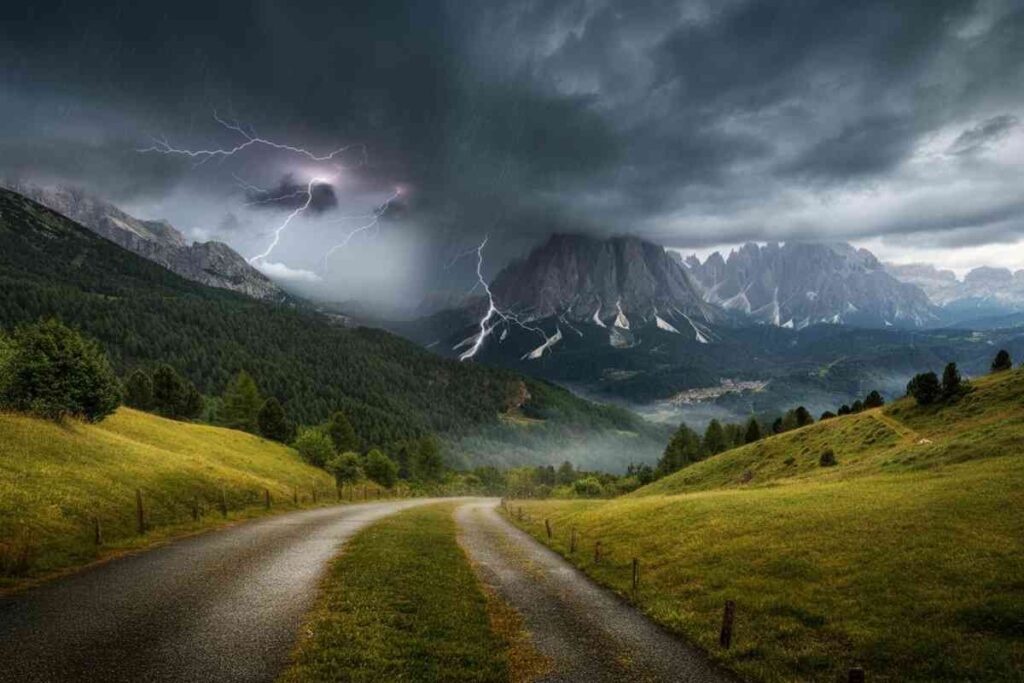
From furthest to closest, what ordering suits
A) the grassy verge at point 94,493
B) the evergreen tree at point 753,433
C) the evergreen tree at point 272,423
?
1. the evergreen tree at point 272,423
2. the evergreen tree at point 753,433
3. the grassy verge at point 94,493

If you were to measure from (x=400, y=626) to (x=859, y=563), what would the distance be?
2038cm

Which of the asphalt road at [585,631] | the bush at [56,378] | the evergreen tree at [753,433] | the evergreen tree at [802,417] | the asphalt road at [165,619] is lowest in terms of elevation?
the asphalt road at [585,631]

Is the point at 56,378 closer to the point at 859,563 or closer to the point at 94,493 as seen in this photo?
the point at 94,493

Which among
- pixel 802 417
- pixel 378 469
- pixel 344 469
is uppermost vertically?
pixel 802 417

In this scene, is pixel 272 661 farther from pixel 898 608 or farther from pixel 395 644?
pixel 898 608

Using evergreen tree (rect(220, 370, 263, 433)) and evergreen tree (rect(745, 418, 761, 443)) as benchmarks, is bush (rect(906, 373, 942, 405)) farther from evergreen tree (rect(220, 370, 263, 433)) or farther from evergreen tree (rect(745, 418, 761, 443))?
evergreen tree (rect(220, 370, 263, 433))

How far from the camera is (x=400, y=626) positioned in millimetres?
18672

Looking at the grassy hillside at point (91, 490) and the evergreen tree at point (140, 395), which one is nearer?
the grassy hillside at point (91, 490)

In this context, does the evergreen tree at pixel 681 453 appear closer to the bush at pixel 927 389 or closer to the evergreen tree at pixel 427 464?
the bush at pixel 927 389

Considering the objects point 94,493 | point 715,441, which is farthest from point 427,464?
point 94,493

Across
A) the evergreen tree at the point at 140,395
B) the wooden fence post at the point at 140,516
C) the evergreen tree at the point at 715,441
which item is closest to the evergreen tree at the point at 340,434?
the evergreen tree at the point at 140,395

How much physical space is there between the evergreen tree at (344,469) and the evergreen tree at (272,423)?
2343cm

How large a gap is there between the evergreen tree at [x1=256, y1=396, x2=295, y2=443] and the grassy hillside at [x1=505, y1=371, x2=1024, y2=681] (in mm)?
93841

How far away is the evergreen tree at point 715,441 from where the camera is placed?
129000 mm
